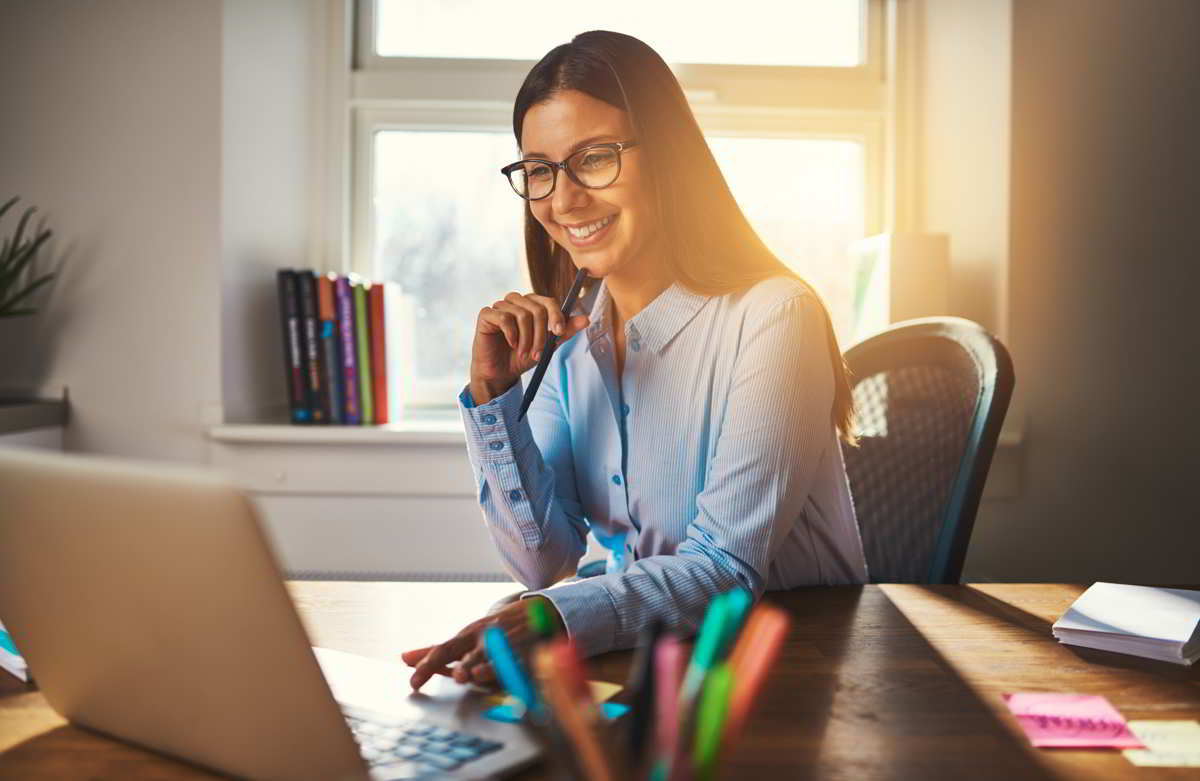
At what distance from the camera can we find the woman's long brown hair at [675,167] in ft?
3.90

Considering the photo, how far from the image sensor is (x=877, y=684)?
2.52 ft

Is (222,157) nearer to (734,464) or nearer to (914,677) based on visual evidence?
(734,464)

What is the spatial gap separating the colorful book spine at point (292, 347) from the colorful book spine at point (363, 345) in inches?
4.8

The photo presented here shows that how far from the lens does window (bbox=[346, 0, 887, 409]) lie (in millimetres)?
2363

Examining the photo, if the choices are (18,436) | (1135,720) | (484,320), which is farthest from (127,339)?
(1135,720)

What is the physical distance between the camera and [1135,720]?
703 mm

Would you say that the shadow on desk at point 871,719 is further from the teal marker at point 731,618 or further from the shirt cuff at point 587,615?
the teal marker at point 731,618

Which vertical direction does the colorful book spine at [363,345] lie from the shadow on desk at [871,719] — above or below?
above

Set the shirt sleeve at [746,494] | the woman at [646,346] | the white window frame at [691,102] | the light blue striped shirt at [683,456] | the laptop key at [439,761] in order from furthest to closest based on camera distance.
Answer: the white window frame at [691,102]
the woman at [646,346]
the light blue striped shirt at [683,456]
the shirt sleeve at [746,494]
the laptop key at [439,761]

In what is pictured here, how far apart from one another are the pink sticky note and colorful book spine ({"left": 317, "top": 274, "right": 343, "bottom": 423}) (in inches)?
66.1

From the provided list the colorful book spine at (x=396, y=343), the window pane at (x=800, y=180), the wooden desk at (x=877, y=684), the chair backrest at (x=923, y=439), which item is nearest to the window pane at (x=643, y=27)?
the window pane at (x=800, y=180)

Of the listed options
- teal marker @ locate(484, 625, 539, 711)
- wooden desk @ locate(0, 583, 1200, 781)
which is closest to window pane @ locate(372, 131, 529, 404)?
wooden desk @ locate(0, 583, 1200, 781)

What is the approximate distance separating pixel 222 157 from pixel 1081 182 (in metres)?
1.81

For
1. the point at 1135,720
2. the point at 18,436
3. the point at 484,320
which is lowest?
the point at 1135,720
